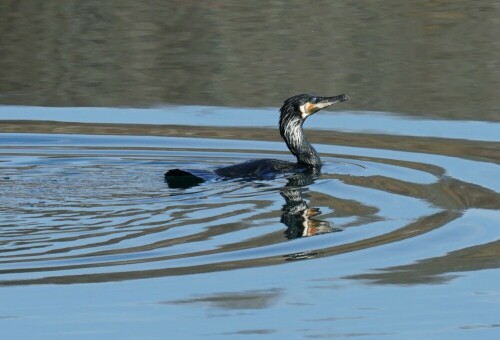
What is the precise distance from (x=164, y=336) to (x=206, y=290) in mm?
807

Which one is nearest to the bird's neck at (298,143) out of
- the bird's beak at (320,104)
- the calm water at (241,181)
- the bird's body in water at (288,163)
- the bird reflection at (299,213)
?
the bird's body in water at (288,163)

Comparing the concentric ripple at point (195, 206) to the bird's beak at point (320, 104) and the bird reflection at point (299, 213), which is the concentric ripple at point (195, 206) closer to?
the bird reflection at point (299, 213)

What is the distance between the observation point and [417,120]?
1446 centimetres

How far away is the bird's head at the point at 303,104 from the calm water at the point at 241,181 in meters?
0.50

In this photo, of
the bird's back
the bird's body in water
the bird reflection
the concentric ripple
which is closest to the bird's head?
the bird's body in water

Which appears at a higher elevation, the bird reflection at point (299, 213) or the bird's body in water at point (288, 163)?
the bird's body in water at point (288, 163)

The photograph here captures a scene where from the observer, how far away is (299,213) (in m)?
9.87

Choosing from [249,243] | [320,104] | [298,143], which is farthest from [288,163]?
[249,243]

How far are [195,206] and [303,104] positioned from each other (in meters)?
3.09

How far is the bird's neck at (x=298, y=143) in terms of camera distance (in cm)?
1231

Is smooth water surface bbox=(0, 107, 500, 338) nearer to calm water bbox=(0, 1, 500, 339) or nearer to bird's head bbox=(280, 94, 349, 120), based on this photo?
calm water bbox=(0, 1, 500, 339)

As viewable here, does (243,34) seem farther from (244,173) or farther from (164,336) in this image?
(164,336)

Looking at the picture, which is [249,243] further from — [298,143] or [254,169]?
[298,143]

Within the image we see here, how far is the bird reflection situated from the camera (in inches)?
364
